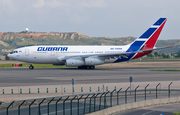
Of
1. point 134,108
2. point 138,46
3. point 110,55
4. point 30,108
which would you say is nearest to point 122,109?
point 134,108

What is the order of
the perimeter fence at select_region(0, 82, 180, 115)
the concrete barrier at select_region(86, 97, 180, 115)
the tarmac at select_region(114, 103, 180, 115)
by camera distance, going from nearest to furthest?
the perimeter fence at select_region(0, 82, 180, 115)
the concrete barrier at select_region(86, 97, 180, 115)
the tarmac at select_region(114, 103, 180, 115)

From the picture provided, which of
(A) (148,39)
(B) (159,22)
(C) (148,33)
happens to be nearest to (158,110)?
(A) (148,39)

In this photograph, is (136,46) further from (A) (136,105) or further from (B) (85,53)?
(A) (136,105)

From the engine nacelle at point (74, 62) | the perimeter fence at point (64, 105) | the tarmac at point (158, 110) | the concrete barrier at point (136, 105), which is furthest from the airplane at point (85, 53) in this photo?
the perimeter fence at point (64, 105)

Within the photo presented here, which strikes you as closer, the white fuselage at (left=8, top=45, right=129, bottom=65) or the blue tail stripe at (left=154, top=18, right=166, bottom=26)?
the white fuselage at (left=8, top=45, right=129, bottom=65)

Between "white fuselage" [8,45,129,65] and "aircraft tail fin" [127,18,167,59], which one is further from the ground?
"aircraft tail fin" [127,18,167,59]

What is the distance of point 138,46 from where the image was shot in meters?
65.3

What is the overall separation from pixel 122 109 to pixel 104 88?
10.4 m

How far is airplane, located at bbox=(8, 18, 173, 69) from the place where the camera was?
201 feet

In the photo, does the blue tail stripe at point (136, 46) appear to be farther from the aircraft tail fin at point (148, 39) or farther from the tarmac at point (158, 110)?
the tarmac at point (158, 110)

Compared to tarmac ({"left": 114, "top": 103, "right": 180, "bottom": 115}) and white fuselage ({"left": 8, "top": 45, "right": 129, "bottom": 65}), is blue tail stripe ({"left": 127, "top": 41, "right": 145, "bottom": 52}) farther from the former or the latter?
tarmac ({"left": 114, "top": 103, "right": 180, "bottom": 115})

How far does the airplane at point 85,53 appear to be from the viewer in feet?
201

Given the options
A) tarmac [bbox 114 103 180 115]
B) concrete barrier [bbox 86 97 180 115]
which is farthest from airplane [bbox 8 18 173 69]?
tarmac [bbox 114 103 180 115]

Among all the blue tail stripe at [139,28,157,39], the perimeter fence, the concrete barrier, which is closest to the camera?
the perimeter fence
